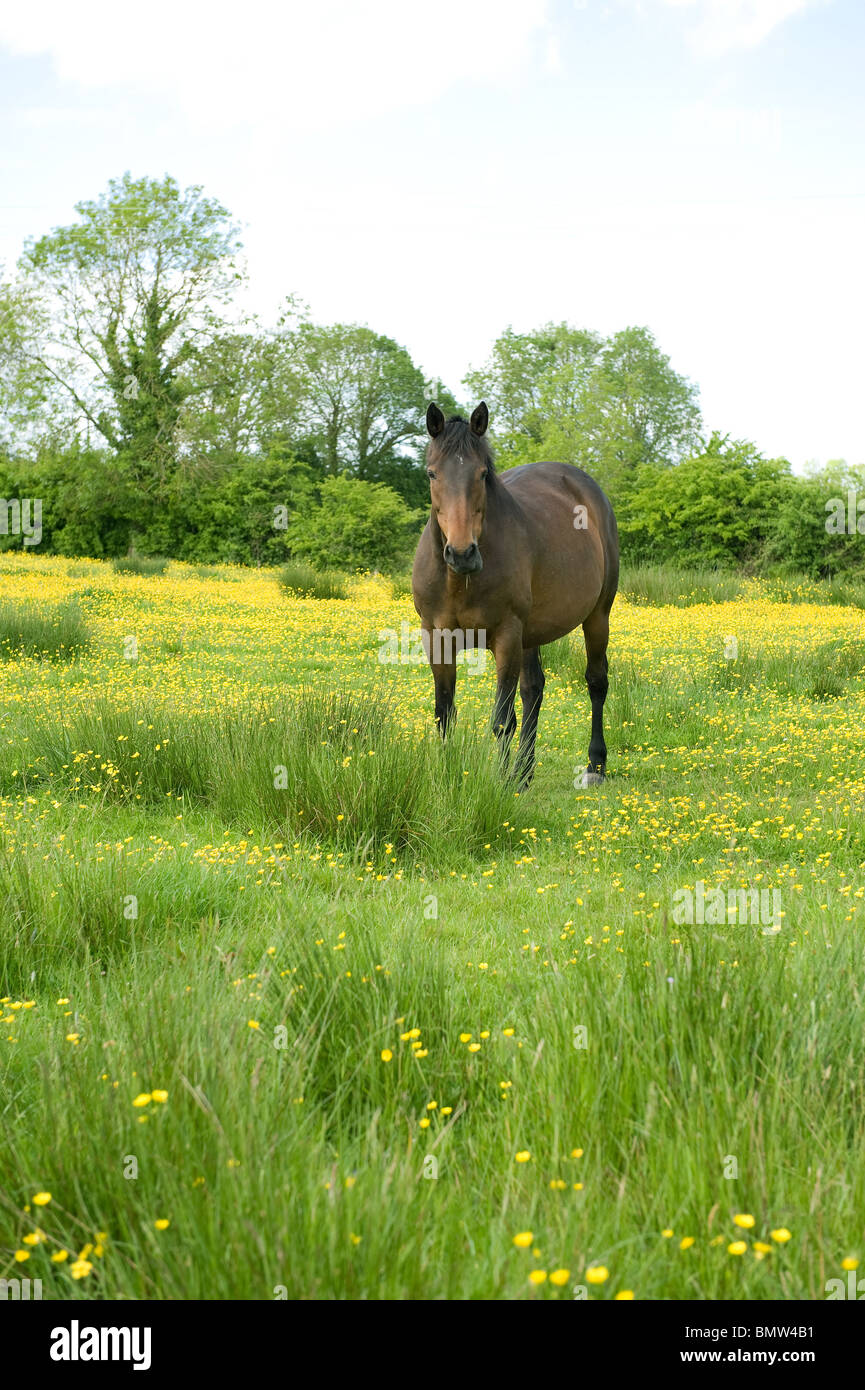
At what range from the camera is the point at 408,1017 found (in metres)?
2.67

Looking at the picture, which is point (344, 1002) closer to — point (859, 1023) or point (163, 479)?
point (859, 1023)

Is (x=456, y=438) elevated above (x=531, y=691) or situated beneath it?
elevated above

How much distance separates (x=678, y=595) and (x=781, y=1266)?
57.9ft

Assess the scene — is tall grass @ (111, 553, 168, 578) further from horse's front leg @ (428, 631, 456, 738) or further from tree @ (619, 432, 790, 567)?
horse's front leg @ (428, 631, 456, 738)

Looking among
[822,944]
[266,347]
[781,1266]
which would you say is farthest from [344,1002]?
[266,347]

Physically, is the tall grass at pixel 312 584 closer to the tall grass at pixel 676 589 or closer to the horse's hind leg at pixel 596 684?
the tall grass at pixel 676 589

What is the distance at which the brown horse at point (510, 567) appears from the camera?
5688 millimetres

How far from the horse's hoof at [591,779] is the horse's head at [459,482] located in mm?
1932

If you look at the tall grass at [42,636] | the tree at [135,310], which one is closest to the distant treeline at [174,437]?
the tree at [135,310]

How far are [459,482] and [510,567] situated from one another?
101 centimetres

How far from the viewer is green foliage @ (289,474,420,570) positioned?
32.3 m

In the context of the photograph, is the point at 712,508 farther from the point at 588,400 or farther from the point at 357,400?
the point at 357,400

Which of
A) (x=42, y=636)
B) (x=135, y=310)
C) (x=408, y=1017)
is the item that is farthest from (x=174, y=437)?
(x=408, y=1017)

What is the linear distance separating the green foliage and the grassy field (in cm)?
2583
